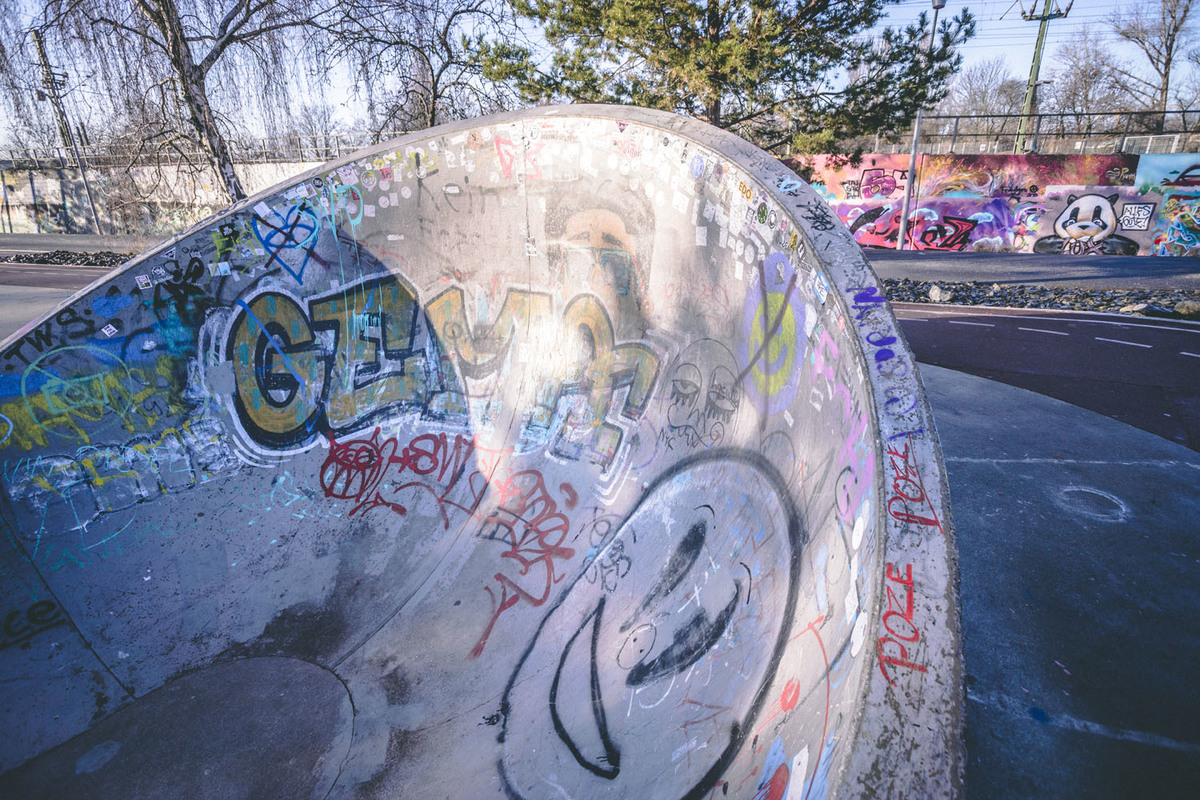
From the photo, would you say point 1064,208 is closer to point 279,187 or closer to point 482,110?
point 482,110

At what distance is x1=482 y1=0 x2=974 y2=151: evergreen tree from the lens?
1081 centimetres

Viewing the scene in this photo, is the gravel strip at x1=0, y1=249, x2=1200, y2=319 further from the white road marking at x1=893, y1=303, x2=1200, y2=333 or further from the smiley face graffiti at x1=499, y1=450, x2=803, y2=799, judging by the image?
the smiley face graffiti at x1=499, y1=450, x2=803, y2=799

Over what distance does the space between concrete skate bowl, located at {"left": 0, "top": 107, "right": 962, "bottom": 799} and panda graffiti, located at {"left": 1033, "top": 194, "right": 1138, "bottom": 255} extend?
984 inches

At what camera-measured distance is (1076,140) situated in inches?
906

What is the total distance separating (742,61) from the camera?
1047 centimetres

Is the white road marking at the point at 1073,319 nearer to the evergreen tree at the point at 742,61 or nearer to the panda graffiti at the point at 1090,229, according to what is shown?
the evergreen tree at the point at 742,61

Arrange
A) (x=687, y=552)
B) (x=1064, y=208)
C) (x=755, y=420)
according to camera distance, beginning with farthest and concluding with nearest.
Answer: (x=1064, y=208)
(x=687, y=552)
(x=755, y=420)

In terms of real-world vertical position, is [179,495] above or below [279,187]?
below

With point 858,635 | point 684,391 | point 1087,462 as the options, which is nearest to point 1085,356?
point 1087,462

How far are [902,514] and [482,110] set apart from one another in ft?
46.8

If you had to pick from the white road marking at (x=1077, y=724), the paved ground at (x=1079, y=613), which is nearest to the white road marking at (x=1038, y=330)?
the paved ground at (x=1079, y=613)

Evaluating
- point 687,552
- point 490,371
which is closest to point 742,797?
point 687,552

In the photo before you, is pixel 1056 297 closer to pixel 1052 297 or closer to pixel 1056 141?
pixel 1052 297

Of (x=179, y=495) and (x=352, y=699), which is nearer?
(x=352, y=699)
